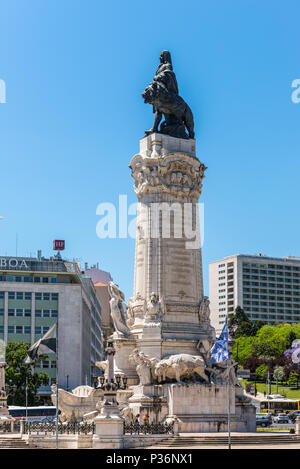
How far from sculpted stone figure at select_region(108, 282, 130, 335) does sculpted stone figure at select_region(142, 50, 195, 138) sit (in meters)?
11.6

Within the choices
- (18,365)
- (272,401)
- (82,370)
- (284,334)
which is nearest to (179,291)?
(18,365)

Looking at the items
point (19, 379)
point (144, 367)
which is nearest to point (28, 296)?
point (19, 379)

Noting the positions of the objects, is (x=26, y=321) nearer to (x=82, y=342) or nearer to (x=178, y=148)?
(x=82, y=342)

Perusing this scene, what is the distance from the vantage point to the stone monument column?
52.4 metres

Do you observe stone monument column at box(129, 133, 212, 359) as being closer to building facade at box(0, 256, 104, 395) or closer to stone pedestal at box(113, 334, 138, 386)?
stone pedestal at box(113, 334, 138, 386)

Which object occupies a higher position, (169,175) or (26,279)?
(169,175)

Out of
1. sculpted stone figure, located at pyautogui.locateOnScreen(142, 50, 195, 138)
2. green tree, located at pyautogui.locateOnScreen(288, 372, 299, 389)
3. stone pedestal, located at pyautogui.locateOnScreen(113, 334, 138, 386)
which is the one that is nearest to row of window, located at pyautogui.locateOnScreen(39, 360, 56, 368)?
green tree, located at pyautogui.locateOnScreen(288, 372, 299, 389)

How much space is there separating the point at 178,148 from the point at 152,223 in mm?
5946

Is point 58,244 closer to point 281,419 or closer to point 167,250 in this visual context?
point 281,419

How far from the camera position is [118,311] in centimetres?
5431

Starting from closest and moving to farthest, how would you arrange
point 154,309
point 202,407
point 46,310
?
point 202,407 < point 154,309 < point 46,310

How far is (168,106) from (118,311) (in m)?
15.2

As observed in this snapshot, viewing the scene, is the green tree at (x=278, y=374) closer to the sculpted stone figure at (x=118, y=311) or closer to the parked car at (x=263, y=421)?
the parked car at (x=263, y=421)

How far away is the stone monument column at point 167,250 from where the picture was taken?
52.4 meters
